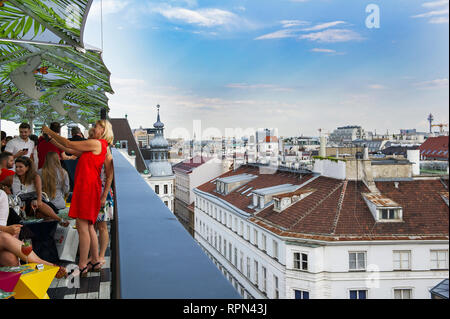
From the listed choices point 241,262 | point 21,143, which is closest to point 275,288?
point 241,262

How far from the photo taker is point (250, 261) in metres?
19.5

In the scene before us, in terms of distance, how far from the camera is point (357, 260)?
15.5 meters

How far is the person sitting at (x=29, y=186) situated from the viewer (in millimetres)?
3029

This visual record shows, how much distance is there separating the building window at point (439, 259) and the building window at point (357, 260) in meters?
2.54

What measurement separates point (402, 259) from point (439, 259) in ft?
4.13

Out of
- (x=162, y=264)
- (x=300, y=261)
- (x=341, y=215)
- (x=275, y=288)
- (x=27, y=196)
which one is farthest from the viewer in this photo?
(x=341, y=215)

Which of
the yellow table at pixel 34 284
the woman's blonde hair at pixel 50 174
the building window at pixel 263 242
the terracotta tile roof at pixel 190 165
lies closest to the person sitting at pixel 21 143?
the woman's blonde hair at pixel 50 174

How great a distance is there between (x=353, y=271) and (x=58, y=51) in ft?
44.4

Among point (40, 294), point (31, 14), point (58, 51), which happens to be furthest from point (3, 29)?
point (40, 294)

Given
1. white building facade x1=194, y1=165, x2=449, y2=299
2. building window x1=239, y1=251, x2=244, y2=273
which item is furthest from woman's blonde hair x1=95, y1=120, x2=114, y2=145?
building window x1=239, y1=251, x2=244, y2=273

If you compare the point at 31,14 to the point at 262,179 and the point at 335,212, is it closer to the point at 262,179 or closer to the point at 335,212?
the point at 335,212

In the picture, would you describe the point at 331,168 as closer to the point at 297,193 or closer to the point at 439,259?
the point at 297,193

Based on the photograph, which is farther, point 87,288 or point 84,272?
point 84,272

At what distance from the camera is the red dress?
2332 mm
